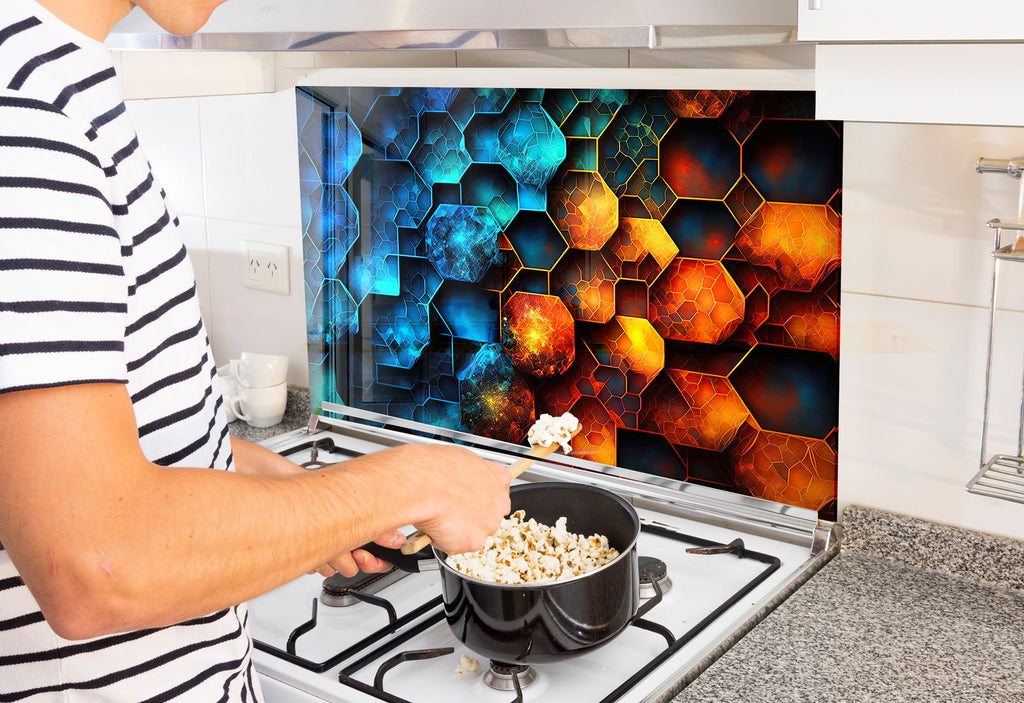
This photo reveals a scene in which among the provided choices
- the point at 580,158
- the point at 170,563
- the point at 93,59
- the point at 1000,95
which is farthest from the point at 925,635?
the point at 93,59

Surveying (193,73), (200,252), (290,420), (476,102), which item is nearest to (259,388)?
(290,420)

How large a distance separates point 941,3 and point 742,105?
50 cm

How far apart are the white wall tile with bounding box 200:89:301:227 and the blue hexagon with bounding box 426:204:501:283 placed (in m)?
0.32

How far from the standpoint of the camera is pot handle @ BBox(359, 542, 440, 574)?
1.06 metres

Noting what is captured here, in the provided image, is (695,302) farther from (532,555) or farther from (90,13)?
(90,13)

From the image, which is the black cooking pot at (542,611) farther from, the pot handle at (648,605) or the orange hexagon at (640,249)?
the orange hexagon at (640,249)

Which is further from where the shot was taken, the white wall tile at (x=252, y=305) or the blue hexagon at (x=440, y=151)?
the white wall tile at (x=252, y=305)

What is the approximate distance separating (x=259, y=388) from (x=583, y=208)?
27.8 inches

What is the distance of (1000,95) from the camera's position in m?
0.73

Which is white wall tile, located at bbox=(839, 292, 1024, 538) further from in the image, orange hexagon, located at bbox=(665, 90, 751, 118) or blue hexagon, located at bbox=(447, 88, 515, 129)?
blue hexagon, located at bbox=(447, 88, 515, 129)

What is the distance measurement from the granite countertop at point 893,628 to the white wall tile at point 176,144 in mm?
1283

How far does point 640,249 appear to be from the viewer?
1349 millimetres

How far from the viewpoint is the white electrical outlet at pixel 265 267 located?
1.76 meters

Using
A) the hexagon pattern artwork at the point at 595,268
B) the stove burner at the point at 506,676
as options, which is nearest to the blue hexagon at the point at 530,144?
the hexagon pattern artwork at the point at 595,268
